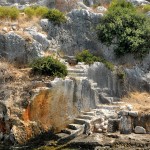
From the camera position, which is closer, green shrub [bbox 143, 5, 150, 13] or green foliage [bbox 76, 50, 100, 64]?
green foliage [bbox 76, 50, 100, 64]

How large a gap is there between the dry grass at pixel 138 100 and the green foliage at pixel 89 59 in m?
2.08

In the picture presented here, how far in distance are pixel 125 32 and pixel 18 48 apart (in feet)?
24.4

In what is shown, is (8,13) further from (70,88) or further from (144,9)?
(144,9)

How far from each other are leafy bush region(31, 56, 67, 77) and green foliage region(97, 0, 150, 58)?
6724 mm

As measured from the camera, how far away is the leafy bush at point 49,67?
21.0m

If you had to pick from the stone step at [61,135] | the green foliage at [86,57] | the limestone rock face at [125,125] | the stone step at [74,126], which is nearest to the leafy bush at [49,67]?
the stone step at [74,126]

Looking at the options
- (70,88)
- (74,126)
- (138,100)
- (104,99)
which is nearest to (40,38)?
(70,88)

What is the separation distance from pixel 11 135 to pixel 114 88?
361 inches

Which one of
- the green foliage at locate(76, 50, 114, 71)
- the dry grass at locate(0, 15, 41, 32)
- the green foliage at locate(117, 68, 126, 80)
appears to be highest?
the dry grass at locate(0, 15, 41, 32)

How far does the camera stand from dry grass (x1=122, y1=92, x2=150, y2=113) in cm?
2271

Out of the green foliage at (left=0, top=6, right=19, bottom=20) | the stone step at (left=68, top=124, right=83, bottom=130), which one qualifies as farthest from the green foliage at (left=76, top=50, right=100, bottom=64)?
the stone step at (left=68, top=124, right=83, bottom=130)

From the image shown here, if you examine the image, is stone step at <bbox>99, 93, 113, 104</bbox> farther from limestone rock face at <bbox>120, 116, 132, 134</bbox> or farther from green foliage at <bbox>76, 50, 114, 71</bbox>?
limestone rock face at <bbox>120, 116, 132, 134</bbox>

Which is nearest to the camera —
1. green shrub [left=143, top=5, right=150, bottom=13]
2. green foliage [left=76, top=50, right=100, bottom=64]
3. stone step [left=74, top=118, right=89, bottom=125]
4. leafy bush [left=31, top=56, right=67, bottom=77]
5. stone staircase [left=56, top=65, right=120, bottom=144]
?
stone staircase [left=56, top=65, right=120, bottom=144]

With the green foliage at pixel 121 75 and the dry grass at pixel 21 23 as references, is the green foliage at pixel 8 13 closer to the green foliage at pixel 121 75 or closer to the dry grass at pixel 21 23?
the dry grass at pixel 21 23
